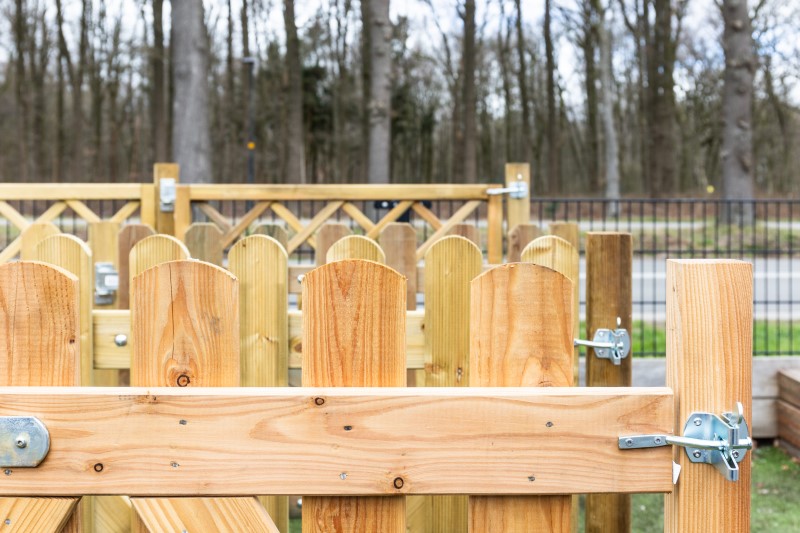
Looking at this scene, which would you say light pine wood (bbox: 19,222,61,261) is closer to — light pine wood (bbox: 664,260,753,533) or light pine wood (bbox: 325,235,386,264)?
light pine wood (bbox: 325,235,386,264)

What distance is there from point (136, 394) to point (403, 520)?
0.46 m

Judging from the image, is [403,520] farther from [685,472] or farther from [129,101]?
[129,101]

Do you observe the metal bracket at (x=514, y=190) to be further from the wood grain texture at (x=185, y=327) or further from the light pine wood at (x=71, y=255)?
the wood grain texture at (x=185, y=327)

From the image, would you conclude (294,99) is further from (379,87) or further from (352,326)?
(352,326)

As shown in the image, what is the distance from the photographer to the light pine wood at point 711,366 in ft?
4.42

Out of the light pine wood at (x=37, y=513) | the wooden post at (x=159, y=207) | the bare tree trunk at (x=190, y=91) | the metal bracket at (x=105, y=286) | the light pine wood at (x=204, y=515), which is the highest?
the bare tree trunk at (x=190, y=91)

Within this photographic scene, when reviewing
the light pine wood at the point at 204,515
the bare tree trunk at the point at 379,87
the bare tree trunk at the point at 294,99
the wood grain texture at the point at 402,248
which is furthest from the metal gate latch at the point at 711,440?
the bare tree trunk at the point at 294,99

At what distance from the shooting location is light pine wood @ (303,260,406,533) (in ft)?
4.64

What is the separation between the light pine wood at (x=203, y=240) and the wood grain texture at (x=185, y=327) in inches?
79.4

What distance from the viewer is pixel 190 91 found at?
41.4 ft

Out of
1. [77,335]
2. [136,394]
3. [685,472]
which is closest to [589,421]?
[685,472]

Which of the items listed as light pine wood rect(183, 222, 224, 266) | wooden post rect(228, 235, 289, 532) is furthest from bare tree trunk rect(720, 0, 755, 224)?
wooden post rect(228, 235, 289, 532)

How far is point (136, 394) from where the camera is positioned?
134 cm

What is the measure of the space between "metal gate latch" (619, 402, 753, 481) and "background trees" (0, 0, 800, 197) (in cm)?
1895
